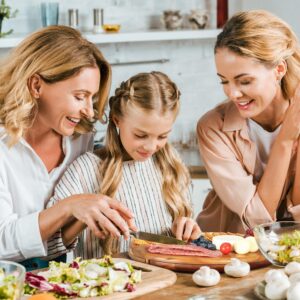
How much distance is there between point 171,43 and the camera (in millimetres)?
5559

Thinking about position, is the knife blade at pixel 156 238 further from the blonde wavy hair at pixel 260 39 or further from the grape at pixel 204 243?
the blonde wavy hair at pixel 260 39

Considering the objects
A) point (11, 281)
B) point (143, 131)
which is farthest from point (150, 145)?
point (11, 281)

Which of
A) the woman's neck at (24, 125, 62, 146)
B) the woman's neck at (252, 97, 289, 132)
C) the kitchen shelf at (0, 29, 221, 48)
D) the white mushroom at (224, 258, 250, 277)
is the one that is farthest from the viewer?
the kitchen shelf at (0, 29, 221, 48)

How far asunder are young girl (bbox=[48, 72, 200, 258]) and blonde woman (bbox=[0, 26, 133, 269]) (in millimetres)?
97

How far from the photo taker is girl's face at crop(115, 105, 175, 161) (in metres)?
2.93

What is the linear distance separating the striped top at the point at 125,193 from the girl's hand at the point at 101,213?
0.22m

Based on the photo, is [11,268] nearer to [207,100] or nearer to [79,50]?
[79,50]

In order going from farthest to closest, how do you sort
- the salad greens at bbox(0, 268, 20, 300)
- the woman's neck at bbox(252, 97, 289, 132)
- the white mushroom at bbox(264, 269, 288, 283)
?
the woman's neck at bbox(252, 97, 289, 132) < the white mushroom at bbox(264, 269, 288, 283) < the salad greens at bbox(0, 268, 20, 300)

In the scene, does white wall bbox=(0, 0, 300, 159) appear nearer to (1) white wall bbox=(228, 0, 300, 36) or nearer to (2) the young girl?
(1) white wall bbox=(228, 0, 300, 36)

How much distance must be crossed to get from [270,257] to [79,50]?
94 centimetres

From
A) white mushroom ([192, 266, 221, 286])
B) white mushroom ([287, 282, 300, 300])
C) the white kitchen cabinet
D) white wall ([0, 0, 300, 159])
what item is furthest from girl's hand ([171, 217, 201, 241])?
white wall ([0, 0, 300, 159])

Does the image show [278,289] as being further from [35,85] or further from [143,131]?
[35,85]

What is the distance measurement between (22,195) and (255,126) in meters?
0.90

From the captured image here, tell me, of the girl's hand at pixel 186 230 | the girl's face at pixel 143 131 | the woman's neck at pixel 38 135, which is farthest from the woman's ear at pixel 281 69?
the woman's neck at pixel 38 135
